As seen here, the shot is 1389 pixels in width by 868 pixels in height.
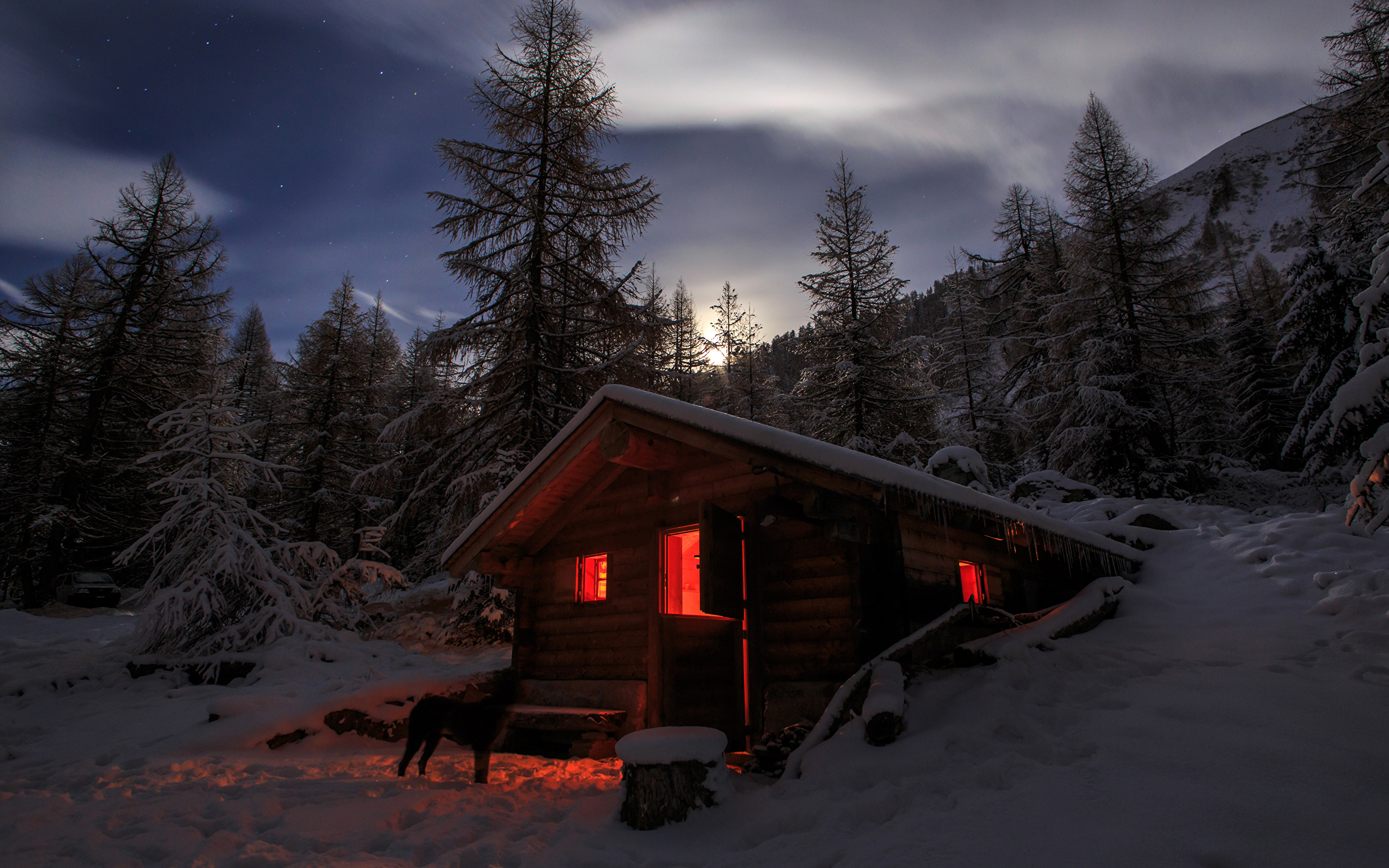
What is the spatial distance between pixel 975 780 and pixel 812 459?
2.79 m

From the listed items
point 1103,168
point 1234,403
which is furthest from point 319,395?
point 1234,403

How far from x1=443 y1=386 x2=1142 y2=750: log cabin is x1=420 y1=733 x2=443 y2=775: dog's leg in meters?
2.34

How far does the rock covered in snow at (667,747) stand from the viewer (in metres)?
4.72

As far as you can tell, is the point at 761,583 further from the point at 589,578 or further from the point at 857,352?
the point at 857,352

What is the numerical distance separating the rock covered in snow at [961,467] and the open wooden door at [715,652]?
24.3 ft

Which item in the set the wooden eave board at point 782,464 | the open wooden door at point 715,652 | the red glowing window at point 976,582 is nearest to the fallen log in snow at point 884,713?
the wooden eave board at point 782,464

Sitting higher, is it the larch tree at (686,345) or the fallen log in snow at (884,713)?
the larch tree at (686,345)

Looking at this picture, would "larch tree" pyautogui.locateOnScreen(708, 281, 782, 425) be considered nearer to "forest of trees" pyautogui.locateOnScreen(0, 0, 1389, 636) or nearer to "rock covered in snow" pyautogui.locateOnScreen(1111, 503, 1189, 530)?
"forest of trees" pyautogui.locateOnScreen(0, 0, 1389, 636)

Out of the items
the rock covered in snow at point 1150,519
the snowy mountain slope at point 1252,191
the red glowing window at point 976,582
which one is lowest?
the red glowing window at point 976,582

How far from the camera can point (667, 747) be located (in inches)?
187

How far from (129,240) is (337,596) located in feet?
51.5

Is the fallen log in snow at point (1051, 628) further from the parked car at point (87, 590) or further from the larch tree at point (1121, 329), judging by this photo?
the parked car at point (87, 590)

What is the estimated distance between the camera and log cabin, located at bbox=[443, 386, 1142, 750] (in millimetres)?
6426

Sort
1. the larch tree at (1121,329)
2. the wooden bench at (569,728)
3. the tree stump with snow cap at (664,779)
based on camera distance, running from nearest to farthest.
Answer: the tree stump with snow cap at (664,779) < the wooden bench at (569,728) < the larch tree at (1121,329)
